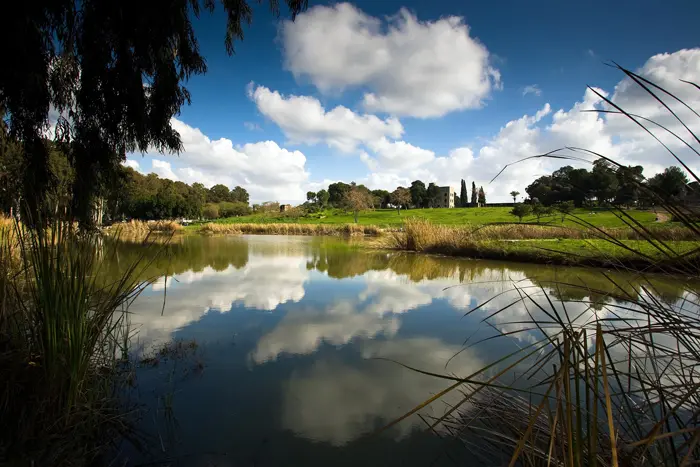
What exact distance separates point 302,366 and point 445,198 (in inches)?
3140

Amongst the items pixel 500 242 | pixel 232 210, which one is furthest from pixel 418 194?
pixel 500 242

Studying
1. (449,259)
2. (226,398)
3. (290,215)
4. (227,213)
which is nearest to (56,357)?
(226,398)

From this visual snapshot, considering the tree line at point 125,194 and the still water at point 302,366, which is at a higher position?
the tree line at point 125,194

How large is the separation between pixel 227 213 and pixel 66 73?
2350 inches

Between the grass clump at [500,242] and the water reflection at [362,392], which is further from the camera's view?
the grass clump at [500,242]

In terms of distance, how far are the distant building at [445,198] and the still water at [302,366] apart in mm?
74326

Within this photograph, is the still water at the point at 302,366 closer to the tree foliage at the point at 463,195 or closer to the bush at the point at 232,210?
the bush at the point at 232,210

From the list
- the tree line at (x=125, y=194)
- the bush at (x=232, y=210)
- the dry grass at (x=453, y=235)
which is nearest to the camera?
the tree line at (x=125, y=194)

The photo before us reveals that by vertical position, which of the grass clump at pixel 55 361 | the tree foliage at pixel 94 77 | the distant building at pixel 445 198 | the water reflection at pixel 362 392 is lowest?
the water reflection at pixel 362 392

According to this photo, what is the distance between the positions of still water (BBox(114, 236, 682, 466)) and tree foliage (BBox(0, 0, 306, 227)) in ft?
3.53

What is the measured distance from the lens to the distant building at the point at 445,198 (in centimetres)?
7894

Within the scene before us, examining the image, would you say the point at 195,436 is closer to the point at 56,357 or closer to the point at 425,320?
the point at 56,357

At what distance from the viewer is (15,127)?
323 centimetres

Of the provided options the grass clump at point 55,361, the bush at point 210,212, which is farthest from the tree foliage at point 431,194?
the grass clump at point 55,361
